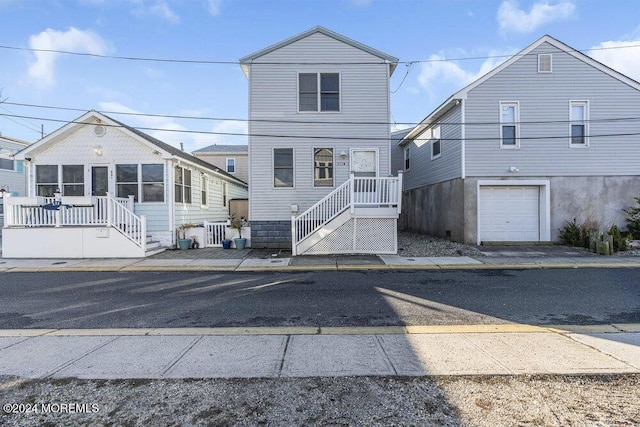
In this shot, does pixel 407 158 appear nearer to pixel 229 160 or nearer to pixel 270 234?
pixel 270 234

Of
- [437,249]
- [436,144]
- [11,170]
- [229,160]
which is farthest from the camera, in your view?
[229,160]

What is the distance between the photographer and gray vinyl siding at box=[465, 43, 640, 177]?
13.2 metres

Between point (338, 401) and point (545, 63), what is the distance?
15459mm

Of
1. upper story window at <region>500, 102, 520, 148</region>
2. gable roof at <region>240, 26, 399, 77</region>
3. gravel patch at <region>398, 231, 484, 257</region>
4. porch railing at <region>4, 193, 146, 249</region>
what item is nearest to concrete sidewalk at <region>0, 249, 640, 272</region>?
gravel patch at <region>398, 231, 484, 257</region>

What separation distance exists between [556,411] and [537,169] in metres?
12.8

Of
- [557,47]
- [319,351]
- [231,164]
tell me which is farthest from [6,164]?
→ [557,47]

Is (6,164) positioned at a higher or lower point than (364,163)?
higher

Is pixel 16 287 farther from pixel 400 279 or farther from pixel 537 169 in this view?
pixel 537 169

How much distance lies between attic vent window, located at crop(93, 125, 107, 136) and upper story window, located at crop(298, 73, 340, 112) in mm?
7560

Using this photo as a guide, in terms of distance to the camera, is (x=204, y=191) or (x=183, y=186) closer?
(x=183, y=186)

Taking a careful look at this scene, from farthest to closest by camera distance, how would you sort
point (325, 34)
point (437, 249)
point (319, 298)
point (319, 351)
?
point (325, 34) → point (437, 249) → point (319, 298) → point (319, 351)

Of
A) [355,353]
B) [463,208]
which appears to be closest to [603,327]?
[355,353]

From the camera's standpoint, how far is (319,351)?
12.9ft

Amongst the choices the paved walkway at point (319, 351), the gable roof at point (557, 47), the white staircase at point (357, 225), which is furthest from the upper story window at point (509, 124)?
the paved walkway at point (319, 351)
